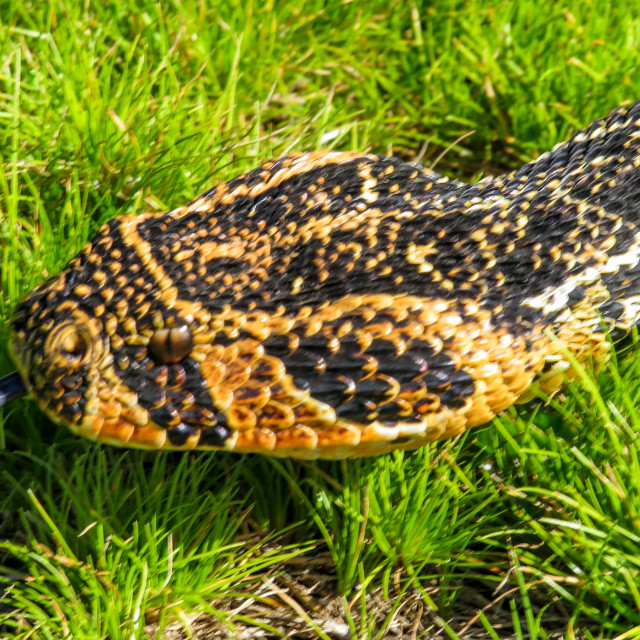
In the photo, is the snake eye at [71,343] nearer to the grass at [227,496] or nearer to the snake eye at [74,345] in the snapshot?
the snake eye at [74,345]

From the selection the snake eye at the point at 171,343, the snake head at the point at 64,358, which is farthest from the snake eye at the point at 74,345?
the snake eye at the point at 171,343

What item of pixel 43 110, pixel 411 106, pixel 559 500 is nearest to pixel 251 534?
pixel 559 500

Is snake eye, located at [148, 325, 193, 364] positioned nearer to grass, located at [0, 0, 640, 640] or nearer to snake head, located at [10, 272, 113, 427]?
snake head, located at [10, 272, 113, 427]

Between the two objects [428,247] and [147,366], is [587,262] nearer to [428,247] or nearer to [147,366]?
[428,247]

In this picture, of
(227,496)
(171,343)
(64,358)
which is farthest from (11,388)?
(227,496)

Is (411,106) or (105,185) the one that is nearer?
(105,185)

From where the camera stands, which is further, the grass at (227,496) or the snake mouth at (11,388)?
the grass at (227,496)

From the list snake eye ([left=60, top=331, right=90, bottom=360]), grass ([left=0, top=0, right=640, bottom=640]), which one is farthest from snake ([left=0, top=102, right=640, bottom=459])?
grass ([left=0, top=0, right=640, bottom=640])

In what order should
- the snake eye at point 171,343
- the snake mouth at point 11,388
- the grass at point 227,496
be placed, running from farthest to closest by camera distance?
the grass at point 227,496, the snake mouth at point 11,388, the snake eye at point 171,343
